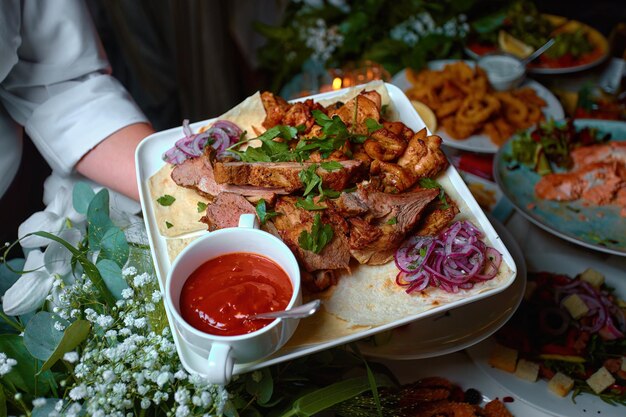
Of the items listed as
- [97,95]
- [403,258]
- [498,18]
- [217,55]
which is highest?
[97,95]

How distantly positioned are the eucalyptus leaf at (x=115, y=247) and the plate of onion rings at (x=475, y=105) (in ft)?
5.12

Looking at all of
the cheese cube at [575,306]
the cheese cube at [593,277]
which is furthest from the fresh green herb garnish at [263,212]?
the cheese cube at [593,277]

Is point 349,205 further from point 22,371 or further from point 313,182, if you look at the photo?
point 22,371

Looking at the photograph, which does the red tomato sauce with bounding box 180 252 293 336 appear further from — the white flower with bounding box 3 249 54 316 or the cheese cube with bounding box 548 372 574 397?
the cheese cube with bounding box 548 372 574 397

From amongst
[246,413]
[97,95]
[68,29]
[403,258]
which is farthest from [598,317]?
[68,29]

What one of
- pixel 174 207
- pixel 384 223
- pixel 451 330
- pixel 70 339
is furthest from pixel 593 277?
pixel 70 339

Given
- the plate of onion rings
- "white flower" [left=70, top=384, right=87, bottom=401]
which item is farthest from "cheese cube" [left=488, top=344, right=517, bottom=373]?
"white flower" [left=70, top=384, right=87, bottom=401]

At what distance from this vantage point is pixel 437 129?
8.15 feet

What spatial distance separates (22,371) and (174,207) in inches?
19.0

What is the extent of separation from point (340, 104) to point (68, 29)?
0.88 metres

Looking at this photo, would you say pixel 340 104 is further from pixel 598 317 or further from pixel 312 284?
pixel 598 317

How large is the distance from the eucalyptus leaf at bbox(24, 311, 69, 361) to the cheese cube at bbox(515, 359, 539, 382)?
1199 millimetres

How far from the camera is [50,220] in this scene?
4.50ft

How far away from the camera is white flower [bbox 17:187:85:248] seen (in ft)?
4.45
